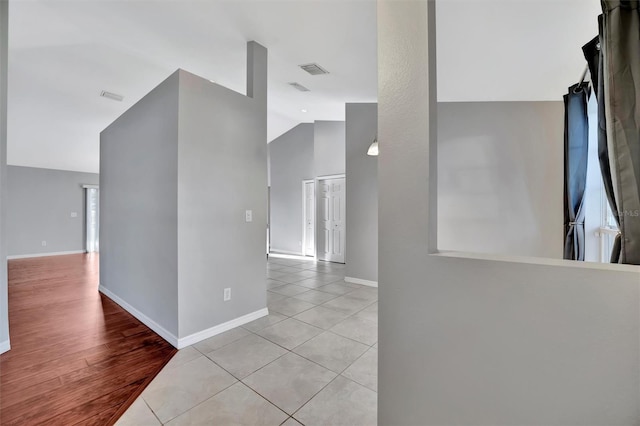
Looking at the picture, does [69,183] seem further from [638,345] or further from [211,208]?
[638,345]

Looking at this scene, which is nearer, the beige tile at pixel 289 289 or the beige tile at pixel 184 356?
the beige tile at pixel 184 356

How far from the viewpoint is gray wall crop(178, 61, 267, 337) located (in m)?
2.38

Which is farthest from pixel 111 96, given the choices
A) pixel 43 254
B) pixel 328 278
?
pixel 43 254

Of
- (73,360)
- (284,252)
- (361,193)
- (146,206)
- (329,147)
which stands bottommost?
(73,360)

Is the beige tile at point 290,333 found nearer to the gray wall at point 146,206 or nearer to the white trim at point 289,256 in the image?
the gray wall at point 146,206

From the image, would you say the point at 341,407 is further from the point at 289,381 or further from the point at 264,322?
the point at 264,322

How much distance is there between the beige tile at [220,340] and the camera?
2314mm

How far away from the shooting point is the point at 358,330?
8.71ft

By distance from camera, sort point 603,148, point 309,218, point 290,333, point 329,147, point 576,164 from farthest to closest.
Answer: point 309,218 → point 329,147 → point 576,164 → point 290,333 → point 603,148

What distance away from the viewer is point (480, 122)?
3604 mm

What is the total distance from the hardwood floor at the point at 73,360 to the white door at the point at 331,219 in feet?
14.2

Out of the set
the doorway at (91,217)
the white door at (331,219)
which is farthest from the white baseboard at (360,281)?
the doorway at (91,217)

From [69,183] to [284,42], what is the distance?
841 centimetres

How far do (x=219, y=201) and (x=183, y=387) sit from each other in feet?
5.05
